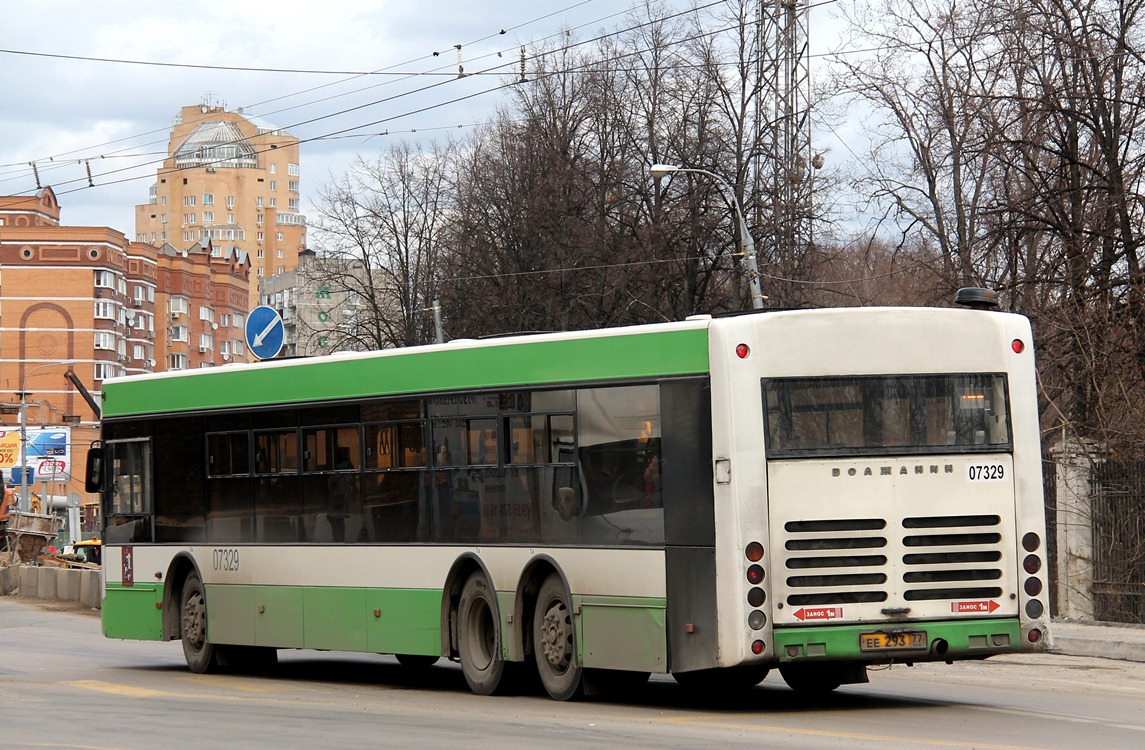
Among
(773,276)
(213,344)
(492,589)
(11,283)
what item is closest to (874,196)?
(773,276)

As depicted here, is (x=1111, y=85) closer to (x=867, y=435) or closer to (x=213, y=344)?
(x=867, y=435)

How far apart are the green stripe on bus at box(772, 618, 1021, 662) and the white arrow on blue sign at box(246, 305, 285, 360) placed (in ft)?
37.7

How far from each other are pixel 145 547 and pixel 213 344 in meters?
129

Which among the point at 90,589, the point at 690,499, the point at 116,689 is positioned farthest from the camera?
the point at 90,589

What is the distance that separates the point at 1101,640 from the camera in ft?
60.1

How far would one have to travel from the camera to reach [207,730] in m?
12.2

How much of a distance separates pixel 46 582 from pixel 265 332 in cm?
1824

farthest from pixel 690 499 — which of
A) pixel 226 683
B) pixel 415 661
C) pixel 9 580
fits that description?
pixel 9 580

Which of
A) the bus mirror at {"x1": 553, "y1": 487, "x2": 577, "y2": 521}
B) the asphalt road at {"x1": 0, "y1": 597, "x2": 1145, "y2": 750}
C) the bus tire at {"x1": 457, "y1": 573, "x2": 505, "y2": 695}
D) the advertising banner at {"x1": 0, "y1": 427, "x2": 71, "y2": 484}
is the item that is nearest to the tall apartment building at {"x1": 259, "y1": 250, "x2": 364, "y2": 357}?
the advertising banner at {"x1": 0, "y1": 427, "x2": 71, "y2": 484}

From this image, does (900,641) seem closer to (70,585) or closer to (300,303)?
(70,585)

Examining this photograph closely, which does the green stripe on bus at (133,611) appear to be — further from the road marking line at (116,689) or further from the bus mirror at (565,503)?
the bus mirror at (565,503)

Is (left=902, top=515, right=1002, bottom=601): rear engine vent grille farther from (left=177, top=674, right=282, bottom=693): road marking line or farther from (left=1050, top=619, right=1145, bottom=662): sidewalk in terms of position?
(left=177, top=674, right=282, bottom=693): road marking line

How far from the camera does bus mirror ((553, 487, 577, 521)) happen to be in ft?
44.1

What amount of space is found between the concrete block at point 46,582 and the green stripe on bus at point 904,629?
1125 inches
